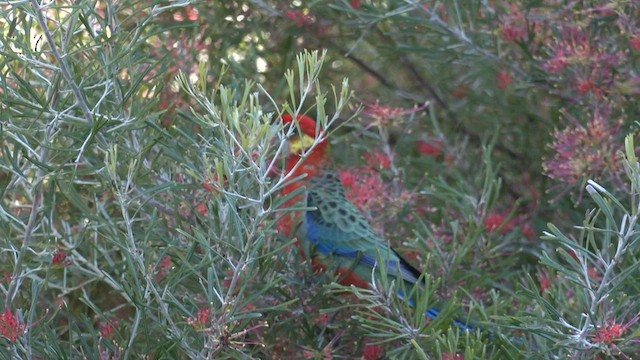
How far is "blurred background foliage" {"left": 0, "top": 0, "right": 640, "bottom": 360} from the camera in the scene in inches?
62.6

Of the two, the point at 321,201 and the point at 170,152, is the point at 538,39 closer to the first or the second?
the point at 321,201

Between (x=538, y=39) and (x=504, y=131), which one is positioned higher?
(x=538, y=39)

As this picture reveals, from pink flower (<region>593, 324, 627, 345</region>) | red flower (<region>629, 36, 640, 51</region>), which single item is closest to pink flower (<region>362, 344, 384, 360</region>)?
pink flower (<region>593, 324, 627, 345</region>)

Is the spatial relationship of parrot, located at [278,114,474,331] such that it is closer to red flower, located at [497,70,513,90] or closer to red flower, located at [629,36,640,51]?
red flower, located at [497,70,513,90]

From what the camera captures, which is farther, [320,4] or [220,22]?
[220,22]

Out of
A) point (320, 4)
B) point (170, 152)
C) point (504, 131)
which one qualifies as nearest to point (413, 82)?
point (504, 131)

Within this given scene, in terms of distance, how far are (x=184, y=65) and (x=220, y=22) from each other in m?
0.36

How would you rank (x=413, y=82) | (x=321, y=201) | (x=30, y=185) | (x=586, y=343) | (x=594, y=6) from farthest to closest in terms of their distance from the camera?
(x=413, y=82) → (x=321, y=201) → (x=594, y=6) → (x=30, y=185) → (x=586, y=343)

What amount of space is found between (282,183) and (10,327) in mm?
634

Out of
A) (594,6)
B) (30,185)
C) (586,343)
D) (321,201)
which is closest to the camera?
(586,343)

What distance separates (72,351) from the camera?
1.70m

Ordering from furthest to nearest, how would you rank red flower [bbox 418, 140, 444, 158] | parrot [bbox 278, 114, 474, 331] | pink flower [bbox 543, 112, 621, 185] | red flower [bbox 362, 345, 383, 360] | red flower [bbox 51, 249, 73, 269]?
red flower [bbox 418, 140, 444, 158]
parrot [bbox 278, 114, 474, 331]
pink flower [bbox 543, 112, 621, 185]
red flower [bbox 362, 345, 383, 360]
red flower [bbox 51, 249, 73, 269]

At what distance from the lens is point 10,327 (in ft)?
5.17

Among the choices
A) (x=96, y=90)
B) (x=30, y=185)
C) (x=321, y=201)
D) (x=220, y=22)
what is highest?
(x=96, y=90)
